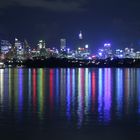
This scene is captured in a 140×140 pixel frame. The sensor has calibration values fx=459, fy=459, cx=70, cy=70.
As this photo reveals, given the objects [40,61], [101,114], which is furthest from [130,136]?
[40,61]

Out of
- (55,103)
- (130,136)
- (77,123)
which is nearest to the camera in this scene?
(130,136)

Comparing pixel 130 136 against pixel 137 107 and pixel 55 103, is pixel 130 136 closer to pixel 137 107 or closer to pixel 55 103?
pixel 137 107

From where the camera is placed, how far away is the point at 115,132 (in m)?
15.6

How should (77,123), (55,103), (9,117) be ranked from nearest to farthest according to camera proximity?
(77,123) → (9,117) → (55,103)

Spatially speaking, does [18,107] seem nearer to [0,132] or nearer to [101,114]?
[101,114]

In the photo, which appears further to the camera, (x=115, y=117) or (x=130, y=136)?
(x=115, y=117)

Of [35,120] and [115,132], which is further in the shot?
[35,120]

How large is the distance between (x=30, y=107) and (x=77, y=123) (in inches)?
239

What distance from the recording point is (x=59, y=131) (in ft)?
51.5

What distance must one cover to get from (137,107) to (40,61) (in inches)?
5641

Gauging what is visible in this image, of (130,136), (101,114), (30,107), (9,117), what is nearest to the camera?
(130,136)

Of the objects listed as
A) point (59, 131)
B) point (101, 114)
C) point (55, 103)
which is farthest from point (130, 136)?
point (55, 103)

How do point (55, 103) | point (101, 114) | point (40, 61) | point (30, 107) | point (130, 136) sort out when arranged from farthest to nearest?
1. point (40, 61)
2. point (55, 103)
3. point (30, 107)
4. point (101, 114)
5. point (130, 136)

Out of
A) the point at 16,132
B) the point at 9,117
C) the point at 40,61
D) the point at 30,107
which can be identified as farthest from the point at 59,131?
the point at 40,61
